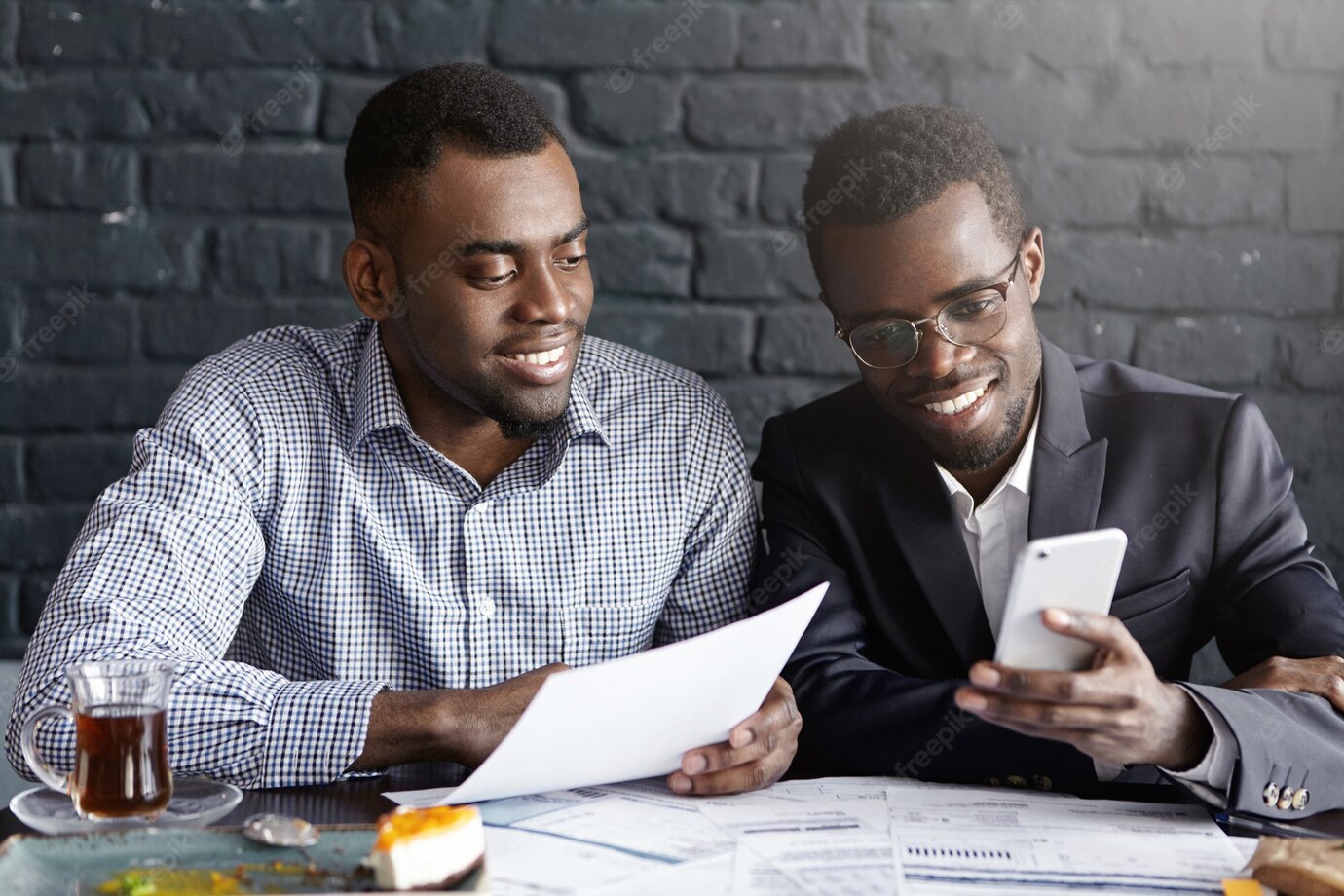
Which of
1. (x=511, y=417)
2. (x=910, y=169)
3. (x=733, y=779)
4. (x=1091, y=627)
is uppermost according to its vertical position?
(x=910, y=169)

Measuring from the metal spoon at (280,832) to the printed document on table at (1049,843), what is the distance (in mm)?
509

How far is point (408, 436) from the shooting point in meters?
1.80

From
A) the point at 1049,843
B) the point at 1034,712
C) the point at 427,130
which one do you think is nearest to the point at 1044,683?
the point at 1034,712

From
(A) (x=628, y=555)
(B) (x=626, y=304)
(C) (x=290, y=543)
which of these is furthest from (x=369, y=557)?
(B) (x=626, y=304)

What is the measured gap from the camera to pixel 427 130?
1.78 m

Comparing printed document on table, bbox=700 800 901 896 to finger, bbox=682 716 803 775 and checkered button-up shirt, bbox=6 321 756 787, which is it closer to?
finger, bbox=682 716 803 775

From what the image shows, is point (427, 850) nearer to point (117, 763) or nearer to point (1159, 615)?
point (117, 763)

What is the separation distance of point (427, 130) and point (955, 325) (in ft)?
2.47

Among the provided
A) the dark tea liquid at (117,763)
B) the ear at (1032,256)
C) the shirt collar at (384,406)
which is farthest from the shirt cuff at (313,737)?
the ear at (1032,256)

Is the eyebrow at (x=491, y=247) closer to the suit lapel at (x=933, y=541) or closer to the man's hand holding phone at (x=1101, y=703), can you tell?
the suit lapel at (x=933, y=541)

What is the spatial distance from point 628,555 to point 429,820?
82cm

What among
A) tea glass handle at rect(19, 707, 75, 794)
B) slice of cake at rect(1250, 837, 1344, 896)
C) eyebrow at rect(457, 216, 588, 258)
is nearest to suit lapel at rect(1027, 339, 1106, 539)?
slice of cake at rect(1250, 837, 1344, 896)

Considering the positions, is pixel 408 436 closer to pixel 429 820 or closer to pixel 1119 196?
pixel 429 820

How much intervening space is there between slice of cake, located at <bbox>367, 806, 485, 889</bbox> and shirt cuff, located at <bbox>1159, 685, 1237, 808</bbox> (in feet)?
2.40
